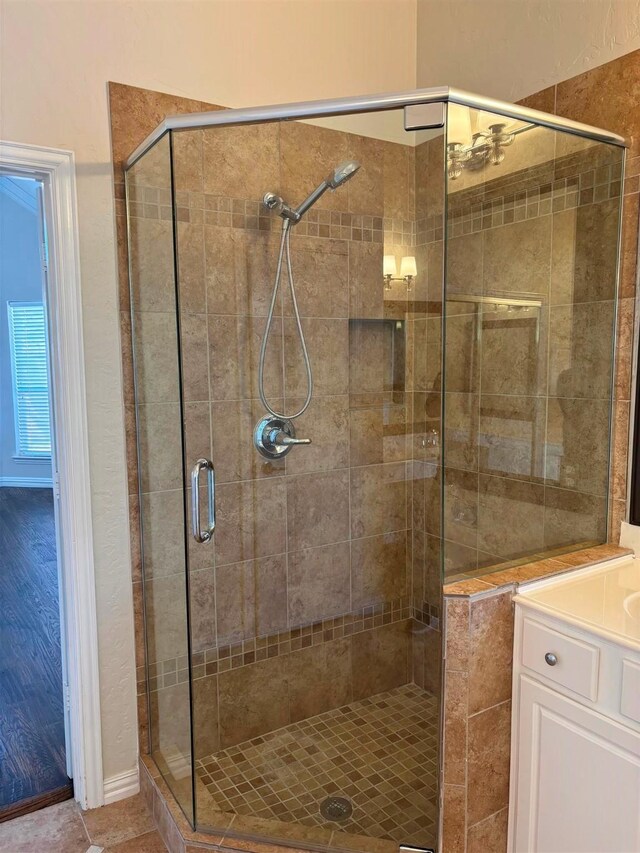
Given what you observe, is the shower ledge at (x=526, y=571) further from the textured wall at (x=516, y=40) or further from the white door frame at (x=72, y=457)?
the textured wall at (x=516, y=40)

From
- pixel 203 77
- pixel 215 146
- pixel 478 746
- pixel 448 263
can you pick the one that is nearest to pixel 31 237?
pixel 203 77

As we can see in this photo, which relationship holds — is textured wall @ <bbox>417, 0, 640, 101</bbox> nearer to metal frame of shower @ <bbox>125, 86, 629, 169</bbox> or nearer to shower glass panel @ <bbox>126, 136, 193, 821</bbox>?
metal frame of shower @ <bbox>125, 86, 629, 169</bbox>

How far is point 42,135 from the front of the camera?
1883 millimetres

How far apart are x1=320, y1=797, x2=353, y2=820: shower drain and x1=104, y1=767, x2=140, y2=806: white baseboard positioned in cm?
78

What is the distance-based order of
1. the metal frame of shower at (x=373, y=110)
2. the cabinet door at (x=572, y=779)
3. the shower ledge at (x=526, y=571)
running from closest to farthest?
1. the cabinet door at (x=572, y=779)
2. the metal frame of shower at (x=373, y=110)
3. the shower ledge at (x=526, y=571)

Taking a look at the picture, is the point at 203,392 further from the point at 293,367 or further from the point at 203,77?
the point at 203,77

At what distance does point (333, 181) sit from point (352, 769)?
5.81ft

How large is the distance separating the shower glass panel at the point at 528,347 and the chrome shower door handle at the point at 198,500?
70cm

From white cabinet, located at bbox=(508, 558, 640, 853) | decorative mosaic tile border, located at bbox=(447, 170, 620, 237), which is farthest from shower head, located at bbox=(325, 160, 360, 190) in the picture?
white cabinet, located at bbox=(508, 558, 640, 853)

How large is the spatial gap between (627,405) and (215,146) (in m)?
1.49

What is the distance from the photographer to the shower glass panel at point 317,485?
176cm

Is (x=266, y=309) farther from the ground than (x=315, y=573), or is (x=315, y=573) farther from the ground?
(x=266, y=309)

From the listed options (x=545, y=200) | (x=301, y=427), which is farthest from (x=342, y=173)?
(x=301, y=427)

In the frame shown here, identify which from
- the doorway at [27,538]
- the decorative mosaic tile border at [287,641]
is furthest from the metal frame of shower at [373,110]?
the decorative mosaic tile border at [287,641]
